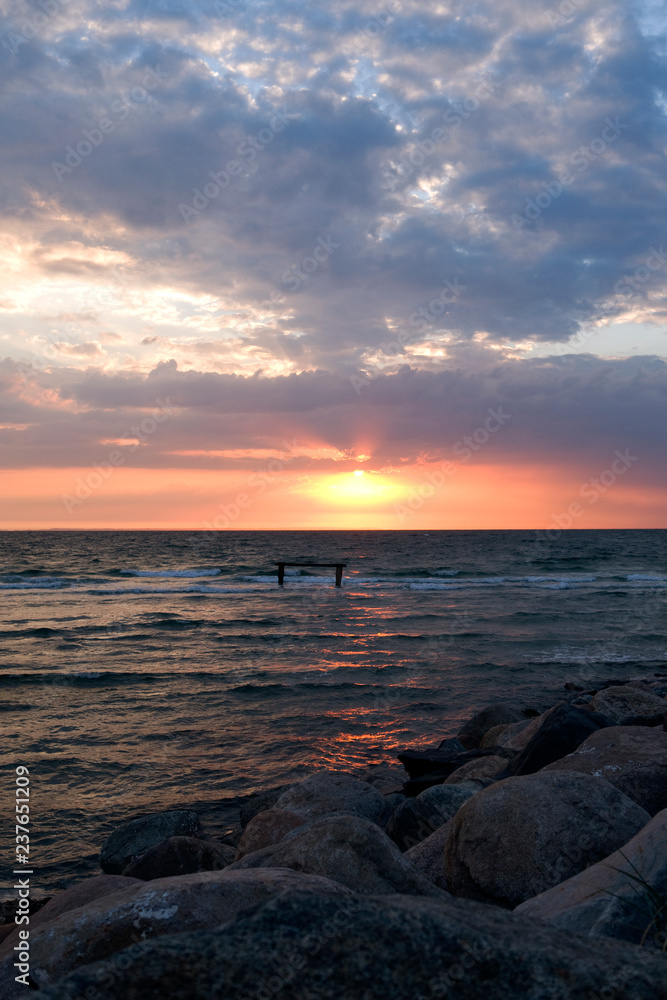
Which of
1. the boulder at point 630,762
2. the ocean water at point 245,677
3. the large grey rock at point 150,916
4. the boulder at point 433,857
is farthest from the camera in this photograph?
the ocean water at point 245,677

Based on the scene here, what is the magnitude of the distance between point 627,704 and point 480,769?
428cm

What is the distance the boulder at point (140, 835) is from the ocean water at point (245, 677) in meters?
0.45

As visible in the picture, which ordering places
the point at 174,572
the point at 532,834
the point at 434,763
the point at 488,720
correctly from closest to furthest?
1. the point at 532,834
2. the point at 434,763
3. the point at 488,720
4. the point at 174,572

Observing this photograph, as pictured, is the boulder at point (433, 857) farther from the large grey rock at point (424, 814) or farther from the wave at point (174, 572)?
the wave at point (174, 572)

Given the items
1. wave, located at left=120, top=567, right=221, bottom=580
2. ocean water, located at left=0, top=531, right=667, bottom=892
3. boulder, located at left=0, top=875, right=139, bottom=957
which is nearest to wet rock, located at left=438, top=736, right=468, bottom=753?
ocean water, located at left=0, top=531, right=667, bottom=892

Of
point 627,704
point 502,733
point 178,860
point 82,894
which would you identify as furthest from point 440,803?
point 627,704

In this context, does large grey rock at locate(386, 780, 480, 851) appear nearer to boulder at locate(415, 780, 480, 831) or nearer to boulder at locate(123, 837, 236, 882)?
boulder at locate(415, 780, 480, 831)

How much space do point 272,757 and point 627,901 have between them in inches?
340

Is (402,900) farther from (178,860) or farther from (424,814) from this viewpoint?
(178,860)

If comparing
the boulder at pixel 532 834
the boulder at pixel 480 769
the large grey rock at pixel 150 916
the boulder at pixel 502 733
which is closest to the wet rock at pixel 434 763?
the boulder at pixel 480 769

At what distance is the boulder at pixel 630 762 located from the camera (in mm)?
5395

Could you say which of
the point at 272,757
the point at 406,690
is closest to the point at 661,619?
the point at 406,690

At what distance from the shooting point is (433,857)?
5203 mm

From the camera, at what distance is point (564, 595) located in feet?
116
